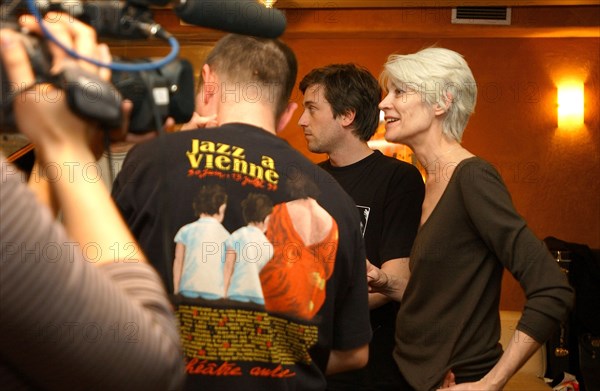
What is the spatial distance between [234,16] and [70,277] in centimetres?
43

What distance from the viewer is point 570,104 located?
662 centimetres

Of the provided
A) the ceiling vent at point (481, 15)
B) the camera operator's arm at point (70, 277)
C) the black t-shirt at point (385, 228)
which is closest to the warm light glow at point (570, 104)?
the ceiling vent at point (481, 15)

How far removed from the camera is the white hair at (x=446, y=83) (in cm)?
228

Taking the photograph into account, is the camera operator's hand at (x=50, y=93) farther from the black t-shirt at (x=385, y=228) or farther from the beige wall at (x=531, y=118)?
the beige wall at (x=531, y=118)

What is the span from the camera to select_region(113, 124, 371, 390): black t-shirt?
144 cm

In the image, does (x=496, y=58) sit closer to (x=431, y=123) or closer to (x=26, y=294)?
(x=431, y=123)

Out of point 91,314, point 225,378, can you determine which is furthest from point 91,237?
point 225,378

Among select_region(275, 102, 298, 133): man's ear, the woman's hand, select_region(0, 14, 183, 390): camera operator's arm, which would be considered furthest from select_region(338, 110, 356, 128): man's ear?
select_region(0, 14, 183, 390): camera operator's arm

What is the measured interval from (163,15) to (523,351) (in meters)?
5.26

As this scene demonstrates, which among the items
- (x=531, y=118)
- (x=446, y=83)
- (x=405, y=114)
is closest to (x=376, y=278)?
(x=405, y=114)

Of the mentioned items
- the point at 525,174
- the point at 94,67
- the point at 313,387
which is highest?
the point at 94,67

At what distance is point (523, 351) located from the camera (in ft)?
6.19

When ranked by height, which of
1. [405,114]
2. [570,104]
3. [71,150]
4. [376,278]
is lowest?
[570,104]

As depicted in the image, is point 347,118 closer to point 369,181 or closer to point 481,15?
point 369,181
